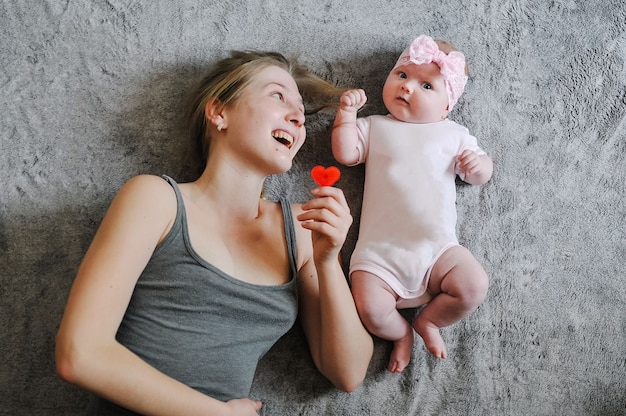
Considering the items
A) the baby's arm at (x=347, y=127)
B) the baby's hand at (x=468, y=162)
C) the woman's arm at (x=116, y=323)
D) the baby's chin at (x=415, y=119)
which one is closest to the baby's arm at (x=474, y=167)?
the baby's hand at (x=468, y=162)

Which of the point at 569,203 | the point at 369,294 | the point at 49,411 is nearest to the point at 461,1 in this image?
the point at 569,203

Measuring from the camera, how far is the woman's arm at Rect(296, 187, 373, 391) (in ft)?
3.48

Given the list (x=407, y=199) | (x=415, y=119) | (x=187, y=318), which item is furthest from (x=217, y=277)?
(x=415, y=119)

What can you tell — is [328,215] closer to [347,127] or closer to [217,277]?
[217,277]

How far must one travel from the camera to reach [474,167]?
52.5 inches

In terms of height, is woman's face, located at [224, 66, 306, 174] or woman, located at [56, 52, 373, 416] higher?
woman's face, located at [224, 66, 306, 174]

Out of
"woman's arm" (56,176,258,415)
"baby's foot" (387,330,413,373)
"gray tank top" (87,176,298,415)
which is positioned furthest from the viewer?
"baby's foot" (387,330,413,373)

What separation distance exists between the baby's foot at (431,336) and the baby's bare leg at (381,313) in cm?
3

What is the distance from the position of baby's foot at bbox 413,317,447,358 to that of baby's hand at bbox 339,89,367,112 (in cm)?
51

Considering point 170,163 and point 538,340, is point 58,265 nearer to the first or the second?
point 170,163

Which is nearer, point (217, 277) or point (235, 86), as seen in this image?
point (217, 277)

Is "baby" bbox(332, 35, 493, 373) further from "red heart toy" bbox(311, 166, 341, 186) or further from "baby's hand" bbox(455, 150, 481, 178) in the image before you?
"red heart toy" bbox(311, 166, 341, 186)

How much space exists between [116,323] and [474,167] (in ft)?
2.77

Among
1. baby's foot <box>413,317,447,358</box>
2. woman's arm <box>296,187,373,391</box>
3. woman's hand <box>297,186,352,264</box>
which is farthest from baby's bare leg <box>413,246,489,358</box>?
woman's hand <box>297,186,352,264</box>
